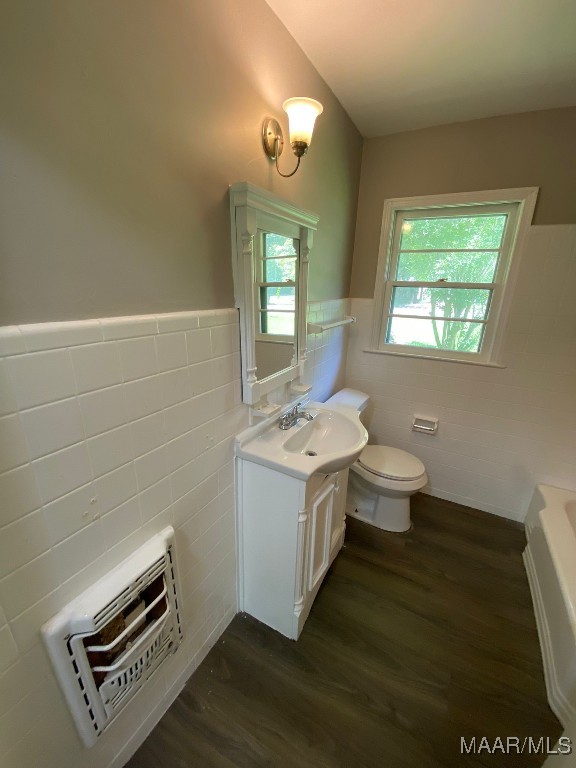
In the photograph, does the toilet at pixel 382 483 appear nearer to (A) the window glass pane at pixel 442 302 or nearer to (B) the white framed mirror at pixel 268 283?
(B) the white framed mirror at pixel 268 283

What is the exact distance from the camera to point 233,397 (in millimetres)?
1184

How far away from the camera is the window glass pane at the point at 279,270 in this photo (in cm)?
123

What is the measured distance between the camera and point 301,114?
1057mm

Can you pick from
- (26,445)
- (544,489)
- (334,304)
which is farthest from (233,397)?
(544,489)

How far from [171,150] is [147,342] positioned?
0.52 metres

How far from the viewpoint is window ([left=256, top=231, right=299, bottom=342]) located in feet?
3.94

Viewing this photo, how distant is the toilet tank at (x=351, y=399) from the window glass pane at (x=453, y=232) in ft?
3.47

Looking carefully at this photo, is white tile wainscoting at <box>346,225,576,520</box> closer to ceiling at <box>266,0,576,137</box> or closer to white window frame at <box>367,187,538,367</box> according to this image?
white window frame at <box>367,187,538,367</box>

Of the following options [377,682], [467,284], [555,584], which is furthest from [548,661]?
[467,284]

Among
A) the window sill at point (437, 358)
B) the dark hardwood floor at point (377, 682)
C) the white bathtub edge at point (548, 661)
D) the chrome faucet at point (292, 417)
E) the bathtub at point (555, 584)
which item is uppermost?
the window sill at point (437, 358)

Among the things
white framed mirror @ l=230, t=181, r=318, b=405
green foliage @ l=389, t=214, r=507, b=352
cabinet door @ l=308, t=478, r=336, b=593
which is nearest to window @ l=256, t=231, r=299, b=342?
white framed mirror @ l=230, t=181, r=318, b=405

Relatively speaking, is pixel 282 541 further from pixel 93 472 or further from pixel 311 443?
pixel 93 472

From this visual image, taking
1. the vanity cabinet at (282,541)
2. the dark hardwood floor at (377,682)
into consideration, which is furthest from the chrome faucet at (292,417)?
the dark hardwood floor at (377,682)

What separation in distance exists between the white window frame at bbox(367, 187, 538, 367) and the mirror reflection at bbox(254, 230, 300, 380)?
0.98m
